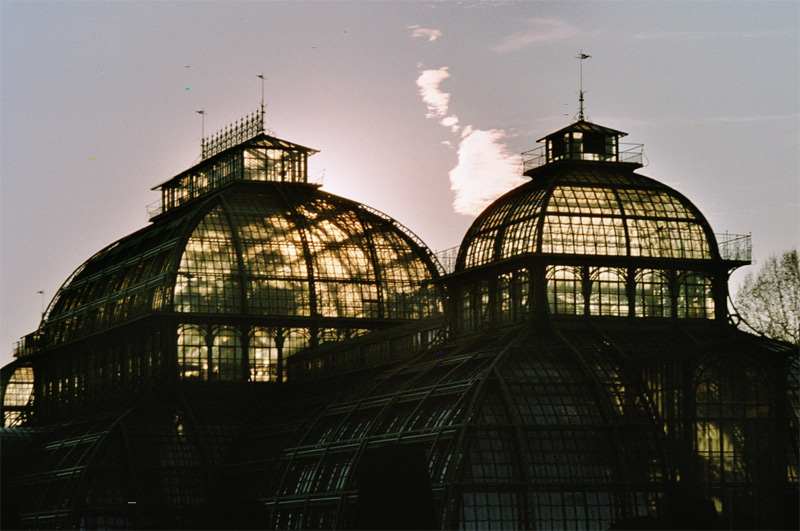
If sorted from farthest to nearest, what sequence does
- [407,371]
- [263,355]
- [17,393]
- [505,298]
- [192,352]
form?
[17,393] < [263,355] < [192,352] < [407,371] < [505,298]

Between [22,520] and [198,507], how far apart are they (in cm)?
1328

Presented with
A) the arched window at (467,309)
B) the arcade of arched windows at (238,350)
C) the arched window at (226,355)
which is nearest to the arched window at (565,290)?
the arched window at (467,309)

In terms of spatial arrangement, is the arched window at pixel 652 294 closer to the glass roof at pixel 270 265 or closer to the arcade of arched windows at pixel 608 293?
the arcade of arched windows at pixel 608 293

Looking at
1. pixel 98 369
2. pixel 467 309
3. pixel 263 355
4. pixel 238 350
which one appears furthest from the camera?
pixel 98 369

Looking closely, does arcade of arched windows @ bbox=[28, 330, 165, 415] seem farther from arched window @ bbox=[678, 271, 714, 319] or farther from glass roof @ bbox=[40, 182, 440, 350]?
arched window @ bbox=[678, 271, 714, 319]

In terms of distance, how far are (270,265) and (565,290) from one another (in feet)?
111

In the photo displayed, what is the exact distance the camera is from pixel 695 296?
108 m

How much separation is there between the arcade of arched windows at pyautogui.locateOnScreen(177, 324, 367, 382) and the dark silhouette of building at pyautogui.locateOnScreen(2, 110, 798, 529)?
0.16 metres

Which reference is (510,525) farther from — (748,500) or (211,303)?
(211,303)

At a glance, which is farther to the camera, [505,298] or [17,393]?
[17,393]

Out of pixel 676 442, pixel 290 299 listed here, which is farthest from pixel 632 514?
pixel 290 299

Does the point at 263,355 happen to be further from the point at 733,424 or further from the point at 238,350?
the point at 733,424

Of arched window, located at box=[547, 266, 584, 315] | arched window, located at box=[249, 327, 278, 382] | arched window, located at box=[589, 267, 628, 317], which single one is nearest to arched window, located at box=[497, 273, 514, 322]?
arched window, located at box=[547, 266, 584, 315]

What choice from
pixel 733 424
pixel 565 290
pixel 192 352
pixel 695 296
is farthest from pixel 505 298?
pixel 192 352
